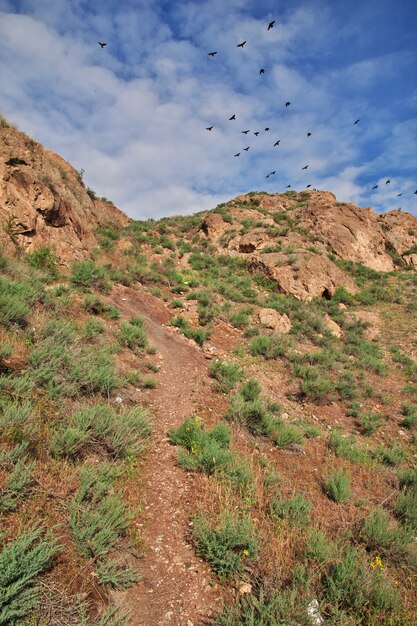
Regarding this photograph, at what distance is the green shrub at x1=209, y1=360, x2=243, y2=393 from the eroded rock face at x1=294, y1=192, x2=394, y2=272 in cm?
1964

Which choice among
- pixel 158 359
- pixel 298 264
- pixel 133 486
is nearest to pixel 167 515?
pixel 133 486

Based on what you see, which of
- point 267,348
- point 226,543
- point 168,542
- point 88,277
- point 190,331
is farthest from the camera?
point 267,348

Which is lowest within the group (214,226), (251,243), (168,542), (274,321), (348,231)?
(168,542)

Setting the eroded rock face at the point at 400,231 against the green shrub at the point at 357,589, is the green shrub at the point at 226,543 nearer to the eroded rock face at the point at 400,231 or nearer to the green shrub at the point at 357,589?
the green shrub at the point at 357,589

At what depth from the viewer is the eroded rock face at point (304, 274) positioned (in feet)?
59.9

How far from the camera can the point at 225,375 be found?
8586mm

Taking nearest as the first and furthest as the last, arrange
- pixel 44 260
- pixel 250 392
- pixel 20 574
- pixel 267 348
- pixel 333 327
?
pixel 20 574 < pixel 250 392 < pixel 44 260 < pixel 267 348 < pixel 333 327

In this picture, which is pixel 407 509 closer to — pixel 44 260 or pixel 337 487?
pixel 337 487

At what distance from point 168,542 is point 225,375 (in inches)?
205

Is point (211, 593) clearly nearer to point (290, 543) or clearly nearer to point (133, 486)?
point (290, 543)

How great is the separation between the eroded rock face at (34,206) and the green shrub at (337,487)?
10.1 m

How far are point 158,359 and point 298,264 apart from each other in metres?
13.2

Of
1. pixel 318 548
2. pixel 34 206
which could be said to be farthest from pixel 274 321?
pixel 318 548

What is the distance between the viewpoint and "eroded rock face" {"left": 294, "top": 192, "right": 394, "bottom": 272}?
25281 mm
